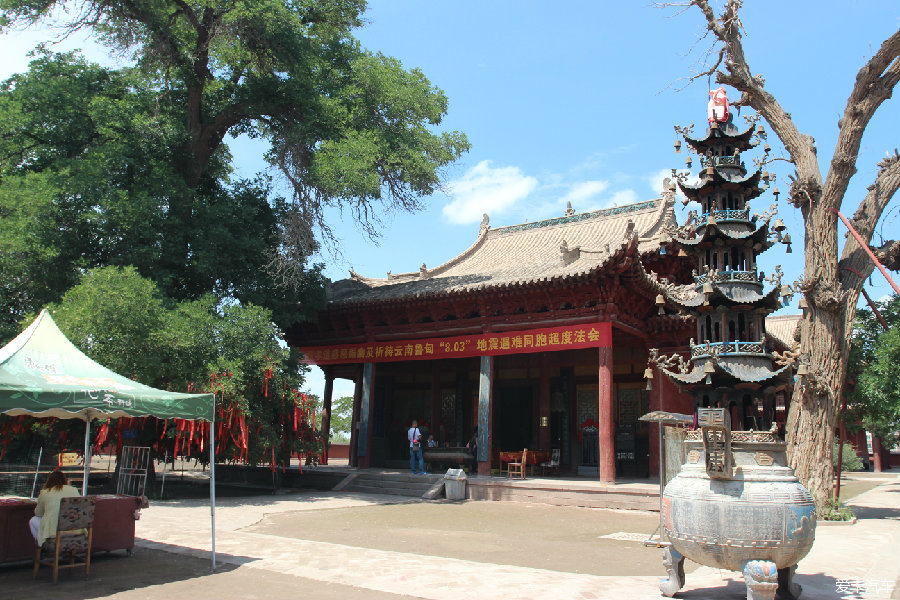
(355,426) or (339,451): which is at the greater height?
(355,426)

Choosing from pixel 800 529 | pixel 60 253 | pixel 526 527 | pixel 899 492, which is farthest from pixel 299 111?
pixel 899 492

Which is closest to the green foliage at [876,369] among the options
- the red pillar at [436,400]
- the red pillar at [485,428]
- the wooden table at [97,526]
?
the red pillar at [485,428]

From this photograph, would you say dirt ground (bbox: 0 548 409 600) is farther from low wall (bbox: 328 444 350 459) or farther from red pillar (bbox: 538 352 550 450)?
low wall (bbox: 328 444 350 459)

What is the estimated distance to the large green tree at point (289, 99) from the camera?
13.6m

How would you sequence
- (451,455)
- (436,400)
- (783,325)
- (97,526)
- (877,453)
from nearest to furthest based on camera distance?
(97,526) → (451,455) → (436,400) → (877,453) → (783,325)

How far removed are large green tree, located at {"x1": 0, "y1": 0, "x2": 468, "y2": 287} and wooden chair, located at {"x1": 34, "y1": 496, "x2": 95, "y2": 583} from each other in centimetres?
806

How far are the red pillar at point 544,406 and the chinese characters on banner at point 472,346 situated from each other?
274 cm

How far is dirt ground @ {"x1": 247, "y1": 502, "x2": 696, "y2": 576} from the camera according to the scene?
6.97 meters

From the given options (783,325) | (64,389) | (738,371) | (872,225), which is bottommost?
(64,389)

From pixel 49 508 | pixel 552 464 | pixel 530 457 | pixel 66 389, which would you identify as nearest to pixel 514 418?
pixel 552 464

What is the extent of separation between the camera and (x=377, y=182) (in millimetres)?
13508

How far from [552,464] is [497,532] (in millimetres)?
6745

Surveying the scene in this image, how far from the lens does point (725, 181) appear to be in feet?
27.8

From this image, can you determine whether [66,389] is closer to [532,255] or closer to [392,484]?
[392,484]
